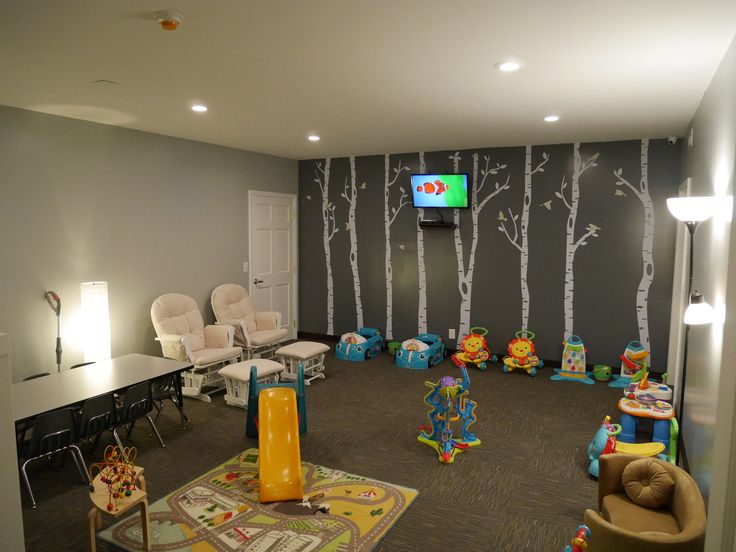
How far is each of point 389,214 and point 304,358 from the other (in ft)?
8.65

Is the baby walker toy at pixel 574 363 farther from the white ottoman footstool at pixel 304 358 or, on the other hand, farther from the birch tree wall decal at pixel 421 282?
the white ottoman footstool at pixel 304 358

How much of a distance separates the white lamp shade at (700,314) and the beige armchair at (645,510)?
80 cm

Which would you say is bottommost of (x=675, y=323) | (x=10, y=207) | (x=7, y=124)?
(x=675, y=323)

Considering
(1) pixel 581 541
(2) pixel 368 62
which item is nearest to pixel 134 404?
(2) pixel 368 62

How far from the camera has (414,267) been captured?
23.6 feet

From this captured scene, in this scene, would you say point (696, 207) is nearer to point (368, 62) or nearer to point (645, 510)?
point (645, 510)

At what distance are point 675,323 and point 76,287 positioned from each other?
6148mm

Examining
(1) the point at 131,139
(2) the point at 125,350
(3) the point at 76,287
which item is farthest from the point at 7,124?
(2) the point at 125,350

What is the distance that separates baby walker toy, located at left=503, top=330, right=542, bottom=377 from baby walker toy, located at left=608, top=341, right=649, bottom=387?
853 mm

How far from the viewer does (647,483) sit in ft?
9.15

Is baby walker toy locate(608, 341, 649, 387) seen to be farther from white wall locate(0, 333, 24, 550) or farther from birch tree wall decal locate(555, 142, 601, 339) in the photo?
white wall locate(0, 333, 24, 550)

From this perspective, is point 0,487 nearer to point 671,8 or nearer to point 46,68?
point 46,68

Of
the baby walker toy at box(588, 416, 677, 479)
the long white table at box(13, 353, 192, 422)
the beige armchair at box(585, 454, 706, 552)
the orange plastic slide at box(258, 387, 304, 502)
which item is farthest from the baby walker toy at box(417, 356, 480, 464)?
the long white table at box(13, 353, 192, 422)

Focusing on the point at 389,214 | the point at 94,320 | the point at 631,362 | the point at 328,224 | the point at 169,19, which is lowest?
the point at 631,362
